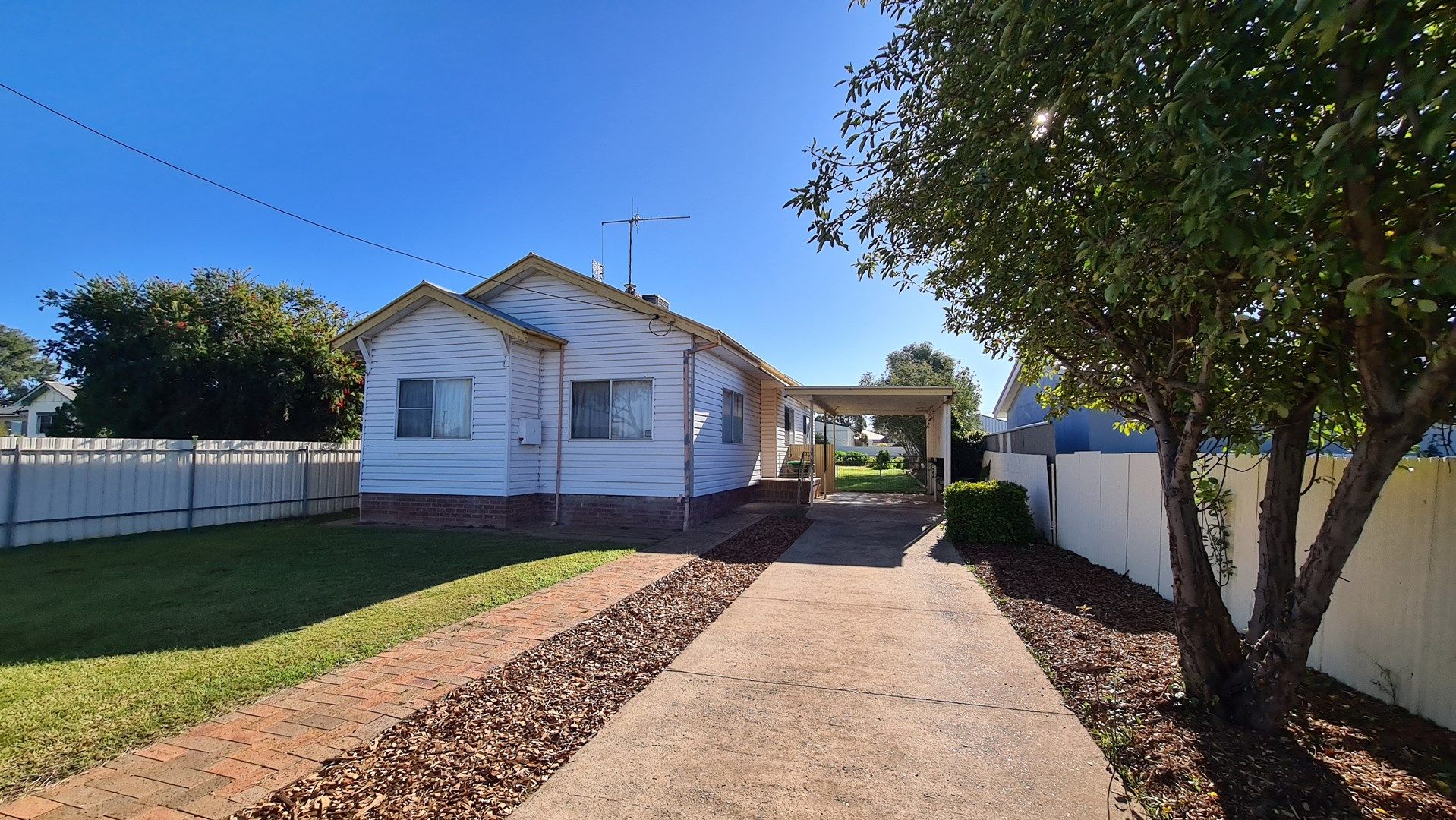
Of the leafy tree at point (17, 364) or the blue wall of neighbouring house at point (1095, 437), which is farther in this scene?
the leafy tree at point (17, 364)

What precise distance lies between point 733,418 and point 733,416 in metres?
0.04

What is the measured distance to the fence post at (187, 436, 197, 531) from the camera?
11.4 m

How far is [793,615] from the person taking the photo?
5.93 metres

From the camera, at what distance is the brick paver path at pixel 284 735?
2.74 m

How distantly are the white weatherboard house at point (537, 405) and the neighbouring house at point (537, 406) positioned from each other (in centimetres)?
2

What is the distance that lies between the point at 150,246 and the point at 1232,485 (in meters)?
21.4

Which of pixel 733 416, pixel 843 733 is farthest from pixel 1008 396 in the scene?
pixel 843 733

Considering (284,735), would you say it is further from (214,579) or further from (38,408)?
(38,408)

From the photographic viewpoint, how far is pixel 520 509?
11695 millimetres

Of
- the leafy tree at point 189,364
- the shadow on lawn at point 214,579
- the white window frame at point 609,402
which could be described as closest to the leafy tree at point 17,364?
the leafy tree at point 189,364

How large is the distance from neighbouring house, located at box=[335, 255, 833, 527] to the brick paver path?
19.8 ft

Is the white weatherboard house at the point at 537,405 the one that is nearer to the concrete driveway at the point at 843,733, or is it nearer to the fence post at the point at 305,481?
the fence post at the point at 305,481

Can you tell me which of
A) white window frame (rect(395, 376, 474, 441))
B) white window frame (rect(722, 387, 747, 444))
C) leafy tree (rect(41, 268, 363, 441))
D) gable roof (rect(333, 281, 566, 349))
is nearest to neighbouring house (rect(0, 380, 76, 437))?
leafy tree (rect(41, 268, 363, 441))

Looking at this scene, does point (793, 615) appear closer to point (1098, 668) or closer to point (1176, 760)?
point (1098, 668)
